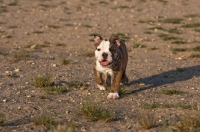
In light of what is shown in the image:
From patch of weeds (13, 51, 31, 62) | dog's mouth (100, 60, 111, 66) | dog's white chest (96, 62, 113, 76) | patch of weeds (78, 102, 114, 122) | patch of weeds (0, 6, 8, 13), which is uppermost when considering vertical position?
dog's mouth (100, 60, 111, 66)

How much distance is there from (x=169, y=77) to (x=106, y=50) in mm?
2806

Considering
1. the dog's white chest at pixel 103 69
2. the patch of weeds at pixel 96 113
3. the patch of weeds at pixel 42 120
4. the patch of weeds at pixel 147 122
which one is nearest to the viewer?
the patch of weeds at pixel 147 122

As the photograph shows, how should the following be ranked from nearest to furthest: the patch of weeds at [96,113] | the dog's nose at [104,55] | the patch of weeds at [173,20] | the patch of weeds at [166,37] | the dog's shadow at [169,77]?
the patch of weeds at [96,113] → the dog's nose at [104,55] → the dog's shadow at [169,77] → the patch of weeds at [166,37] → the patch of weeds at [173,20]

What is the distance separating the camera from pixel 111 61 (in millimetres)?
8102

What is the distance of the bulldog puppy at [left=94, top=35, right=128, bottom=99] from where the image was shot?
804 cm

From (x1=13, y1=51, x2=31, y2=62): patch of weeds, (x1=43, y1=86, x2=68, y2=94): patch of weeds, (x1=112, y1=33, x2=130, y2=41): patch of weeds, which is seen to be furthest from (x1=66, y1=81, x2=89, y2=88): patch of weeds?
(x1=112, y1=33, x2=130, y2=41): patch of weeds

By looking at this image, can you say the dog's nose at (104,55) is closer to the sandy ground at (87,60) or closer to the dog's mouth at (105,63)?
the dog's mouth at (105,63)

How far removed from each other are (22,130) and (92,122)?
1023 millimetres

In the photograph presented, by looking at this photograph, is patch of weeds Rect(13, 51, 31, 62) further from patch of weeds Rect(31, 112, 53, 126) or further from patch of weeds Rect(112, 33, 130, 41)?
patch of weeds Rect(31, 112, 53, 126)

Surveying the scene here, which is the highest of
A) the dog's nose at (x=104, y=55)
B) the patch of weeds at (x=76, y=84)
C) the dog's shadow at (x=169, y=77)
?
the dog's nose at (x=104, y=55)

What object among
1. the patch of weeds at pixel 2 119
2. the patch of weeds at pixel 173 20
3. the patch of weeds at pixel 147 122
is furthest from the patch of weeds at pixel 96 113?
the patch of weeds at pixel 173 20

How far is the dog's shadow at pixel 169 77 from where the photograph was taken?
9617mm

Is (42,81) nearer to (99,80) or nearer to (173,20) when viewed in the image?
(99,80)

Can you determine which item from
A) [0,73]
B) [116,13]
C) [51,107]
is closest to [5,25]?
[116,13]
